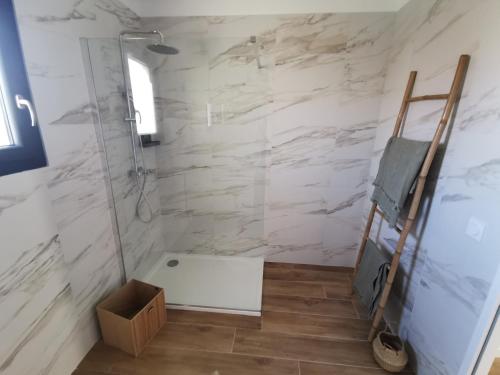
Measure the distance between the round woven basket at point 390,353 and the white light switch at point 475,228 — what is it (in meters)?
0.84

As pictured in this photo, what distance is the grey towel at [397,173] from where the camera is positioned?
1.29m

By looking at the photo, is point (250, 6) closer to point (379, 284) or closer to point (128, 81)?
point (128, 81)

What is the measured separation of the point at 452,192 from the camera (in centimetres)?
116

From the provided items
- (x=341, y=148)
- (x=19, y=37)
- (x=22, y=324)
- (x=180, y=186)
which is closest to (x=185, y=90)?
(x=180, y=186)

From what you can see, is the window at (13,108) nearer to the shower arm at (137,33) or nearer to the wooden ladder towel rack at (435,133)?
the shower arm at (137,33)

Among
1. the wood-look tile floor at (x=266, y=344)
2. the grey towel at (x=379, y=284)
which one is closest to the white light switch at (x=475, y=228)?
the grey towel at (x=379, y=284)

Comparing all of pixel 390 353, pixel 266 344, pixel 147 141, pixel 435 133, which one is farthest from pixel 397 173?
pixel 147 141

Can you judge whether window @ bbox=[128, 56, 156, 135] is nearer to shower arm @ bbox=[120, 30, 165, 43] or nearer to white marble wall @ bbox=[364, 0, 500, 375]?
shower arm @ bbox=[120, 30, 165, 43]

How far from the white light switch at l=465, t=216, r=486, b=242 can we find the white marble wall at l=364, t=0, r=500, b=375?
0.7 inches

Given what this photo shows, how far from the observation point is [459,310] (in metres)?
1.08

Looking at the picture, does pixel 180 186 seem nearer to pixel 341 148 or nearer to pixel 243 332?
pixel 243 332

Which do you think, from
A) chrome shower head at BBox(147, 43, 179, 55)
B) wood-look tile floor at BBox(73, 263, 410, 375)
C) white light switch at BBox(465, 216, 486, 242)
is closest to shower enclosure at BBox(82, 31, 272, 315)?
chrome shower head at BBox(147, 43, 179, 55)

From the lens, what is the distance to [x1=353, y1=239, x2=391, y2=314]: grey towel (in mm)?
1545

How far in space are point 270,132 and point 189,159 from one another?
2.58ft
